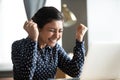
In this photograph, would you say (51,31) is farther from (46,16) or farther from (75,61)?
(75,61)

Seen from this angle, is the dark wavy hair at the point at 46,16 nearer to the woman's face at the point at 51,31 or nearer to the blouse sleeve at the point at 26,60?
the woman's face at the point at 51,31

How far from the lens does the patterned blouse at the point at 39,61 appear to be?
157cm

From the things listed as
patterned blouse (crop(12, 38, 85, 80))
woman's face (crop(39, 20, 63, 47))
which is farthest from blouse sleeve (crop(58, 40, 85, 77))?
woman's face (crop(39, 20, 63, 47))

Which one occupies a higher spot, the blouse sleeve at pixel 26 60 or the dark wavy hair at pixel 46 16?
the dark wavy hair at pixel 46 16

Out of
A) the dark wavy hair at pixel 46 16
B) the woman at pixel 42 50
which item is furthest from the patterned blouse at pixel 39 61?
the dark wavy hair at pixel 46 16

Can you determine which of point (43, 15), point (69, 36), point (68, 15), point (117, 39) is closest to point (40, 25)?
point (43, 15)

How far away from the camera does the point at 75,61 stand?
1.82m

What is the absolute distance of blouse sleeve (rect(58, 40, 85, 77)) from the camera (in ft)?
5.96

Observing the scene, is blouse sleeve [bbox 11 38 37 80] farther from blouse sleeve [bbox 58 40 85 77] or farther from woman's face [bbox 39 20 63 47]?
blouse sleeve [bbox 58 40 85 77]

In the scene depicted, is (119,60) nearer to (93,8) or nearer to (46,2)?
(46,2)

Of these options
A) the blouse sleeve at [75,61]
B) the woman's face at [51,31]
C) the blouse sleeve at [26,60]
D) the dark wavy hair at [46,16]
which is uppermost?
the dark wavy hair at [46,16]

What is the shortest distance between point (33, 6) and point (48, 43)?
1520 mm

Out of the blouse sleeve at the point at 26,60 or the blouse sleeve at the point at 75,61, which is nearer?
the blouse sleeve at the point at 26,60

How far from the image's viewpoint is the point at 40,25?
167 cm
